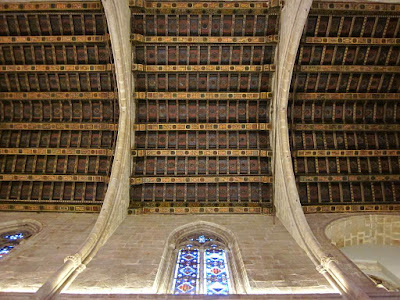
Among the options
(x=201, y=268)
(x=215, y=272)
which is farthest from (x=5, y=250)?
(x=215, y=272)

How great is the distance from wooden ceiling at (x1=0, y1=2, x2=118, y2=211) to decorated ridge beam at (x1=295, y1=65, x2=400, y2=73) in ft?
26.9

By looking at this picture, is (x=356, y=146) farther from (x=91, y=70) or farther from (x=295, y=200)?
(x=91, y=70)

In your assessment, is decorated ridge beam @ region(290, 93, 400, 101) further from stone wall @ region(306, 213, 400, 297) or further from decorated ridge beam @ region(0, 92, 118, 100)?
decorated ridge beam @ region(0, 92, 118, 100)

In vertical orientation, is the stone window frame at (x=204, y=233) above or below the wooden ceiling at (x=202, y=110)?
below

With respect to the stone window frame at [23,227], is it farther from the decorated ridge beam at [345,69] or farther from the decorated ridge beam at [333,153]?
the decorated ridge beam at [345,69]

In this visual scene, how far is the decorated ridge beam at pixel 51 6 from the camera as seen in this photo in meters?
11.8

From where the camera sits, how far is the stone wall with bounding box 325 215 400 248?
42.0 feet

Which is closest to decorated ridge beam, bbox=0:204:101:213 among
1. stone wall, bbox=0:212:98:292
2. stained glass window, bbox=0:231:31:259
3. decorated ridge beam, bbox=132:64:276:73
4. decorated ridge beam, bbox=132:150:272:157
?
stone wall, bbox=0:212:98:292

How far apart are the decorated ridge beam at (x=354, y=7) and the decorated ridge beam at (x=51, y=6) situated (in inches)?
332

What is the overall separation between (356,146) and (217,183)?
6424 millimetres

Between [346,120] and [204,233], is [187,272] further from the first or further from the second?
[346,120]

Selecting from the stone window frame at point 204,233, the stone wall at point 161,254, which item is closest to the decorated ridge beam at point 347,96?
the stone wall at point 161,254

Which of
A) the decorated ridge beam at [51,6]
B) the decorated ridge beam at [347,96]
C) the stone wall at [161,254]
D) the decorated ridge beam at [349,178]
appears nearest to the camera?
the stone wall at [161,254]

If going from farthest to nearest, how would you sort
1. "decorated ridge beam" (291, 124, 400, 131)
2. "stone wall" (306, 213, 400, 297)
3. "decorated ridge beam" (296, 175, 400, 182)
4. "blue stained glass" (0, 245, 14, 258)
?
"decorated ridge beam" (291, 124, 400, 131)
"decorated ridge beam" (296, 175, 400, 182)
"stone wall" (306, 213, 400, 297)
"blue stained glass" (0, 245, 14, 258)
